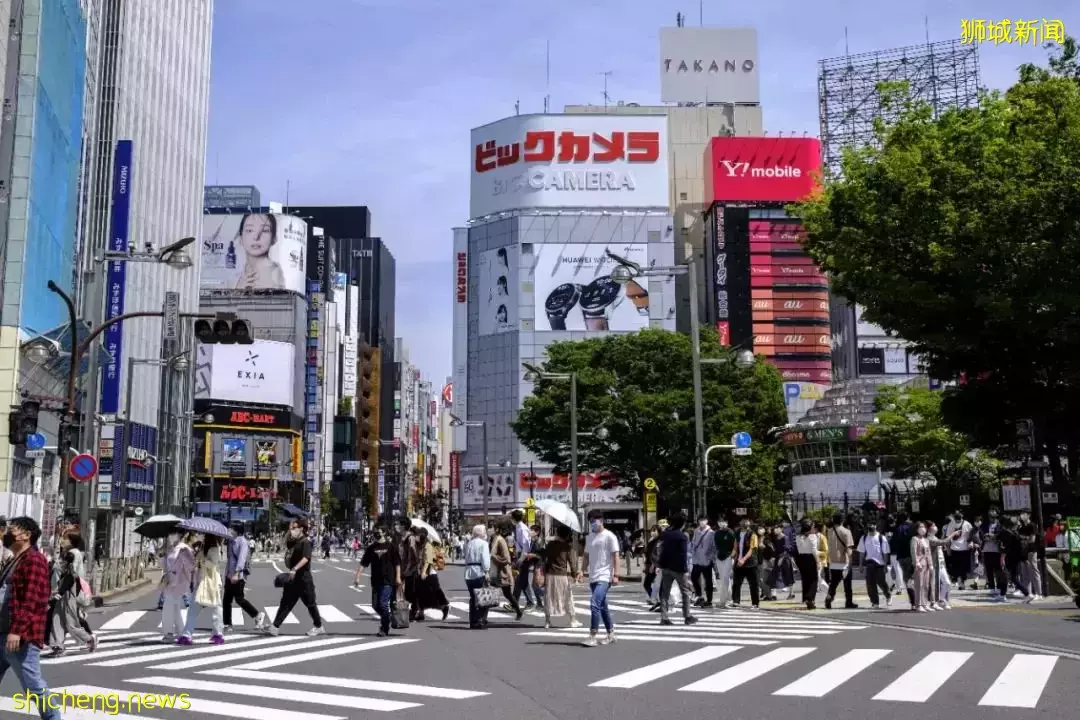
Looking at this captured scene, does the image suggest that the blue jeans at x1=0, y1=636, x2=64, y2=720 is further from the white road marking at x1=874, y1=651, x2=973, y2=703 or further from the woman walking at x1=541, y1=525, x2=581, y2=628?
the woman walking at x1=541, y1=525, x2=581, y2=628

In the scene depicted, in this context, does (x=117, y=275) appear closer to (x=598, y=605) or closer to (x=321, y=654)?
(x=321, y=654)

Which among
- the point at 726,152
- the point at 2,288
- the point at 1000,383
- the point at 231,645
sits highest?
the point at 726,152

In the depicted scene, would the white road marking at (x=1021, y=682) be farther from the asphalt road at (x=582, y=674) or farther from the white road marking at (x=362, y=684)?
the white road marking at (x=362, y=684)

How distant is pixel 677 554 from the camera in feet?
53.1

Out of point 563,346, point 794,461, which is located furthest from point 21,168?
point 794,461

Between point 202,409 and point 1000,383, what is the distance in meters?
81.3

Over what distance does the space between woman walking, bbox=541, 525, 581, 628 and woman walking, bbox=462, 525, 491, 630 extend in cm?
139

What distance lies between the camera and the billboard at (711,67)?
110m

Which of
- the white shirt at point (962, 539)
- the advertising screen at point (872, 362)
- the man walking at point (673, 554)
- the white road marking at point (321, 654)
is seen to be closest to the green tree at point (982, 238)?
the white shirt at point (962, 539)

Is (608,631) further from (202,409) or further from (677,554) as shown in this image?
(202,409)

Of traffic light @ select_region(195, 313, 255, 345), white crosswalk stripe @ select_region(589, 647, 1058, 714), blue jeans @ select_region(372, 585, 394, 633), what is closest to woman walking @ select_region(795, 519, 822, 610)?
white crosswalk stripe @ select_region(589, 647, 1058, 714)

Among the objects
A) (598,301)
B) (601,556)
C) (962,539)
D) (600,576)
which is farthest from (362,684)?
(598,301)

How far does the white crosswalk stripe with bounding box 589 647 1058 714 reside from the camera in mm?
9656

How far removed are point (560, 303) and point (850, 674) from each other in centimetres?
8545
